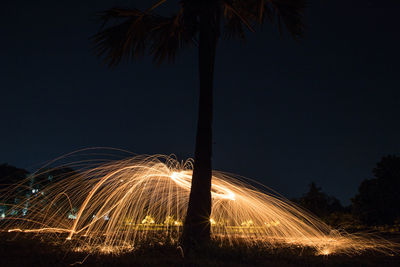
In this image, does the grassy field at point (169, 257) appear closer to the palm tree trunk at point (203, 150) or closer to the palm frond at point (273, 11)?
the palm tree trunk at point (203, 150)

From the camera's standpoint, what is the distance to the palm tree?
807 cm

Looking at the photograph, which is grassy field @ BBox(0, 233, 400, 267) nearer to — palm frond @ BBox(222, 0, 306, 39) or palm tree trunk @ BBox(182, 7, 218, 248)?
palm tree trunk @ BBox(182, 7, 218, 248)

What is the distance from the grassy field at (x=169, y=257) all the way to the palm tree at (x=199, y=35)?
1530 millimetres

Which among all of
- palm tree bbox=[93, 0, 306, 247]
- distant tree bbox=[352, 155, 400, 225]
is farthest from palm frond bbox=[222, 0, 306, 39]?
distant tree bbox=[352, 155, 400, 225]

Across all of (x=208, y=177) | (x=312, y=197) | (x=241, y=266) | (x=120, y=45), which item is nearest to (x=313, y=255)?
(x=241, y=266)

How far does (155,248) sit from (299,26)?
782 cm

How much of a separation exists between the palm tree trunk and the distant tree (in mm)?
13652

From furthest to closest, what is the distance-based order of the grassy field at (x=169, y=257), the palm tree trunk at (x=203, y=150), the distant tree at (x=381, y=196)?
1. the distant tree at (x=381, y=196)
2. the palm tree trunk at (x=203, y=150)
3. the grassy field at (x=169, y=257)

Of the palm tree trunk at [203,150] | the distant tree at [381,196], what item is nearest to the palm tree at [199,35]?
the palm tree trunk at [203,150]

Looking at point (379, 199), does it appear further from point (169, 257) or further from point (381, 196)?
point (169, 257)

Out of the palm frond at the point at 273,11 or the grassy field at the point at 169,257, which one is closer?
the grassy field at the point at 169,257

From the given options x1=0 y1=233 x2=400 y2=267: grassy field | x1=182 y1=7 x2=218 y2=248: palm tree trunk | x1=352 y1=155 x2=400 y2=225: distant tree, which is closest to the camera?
x1=0 y1=233 x2=400 y2=267: grassy field

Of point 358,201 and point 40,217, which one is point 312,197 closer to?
point 358,201

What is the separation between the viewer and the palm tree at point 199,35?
8070 mm
